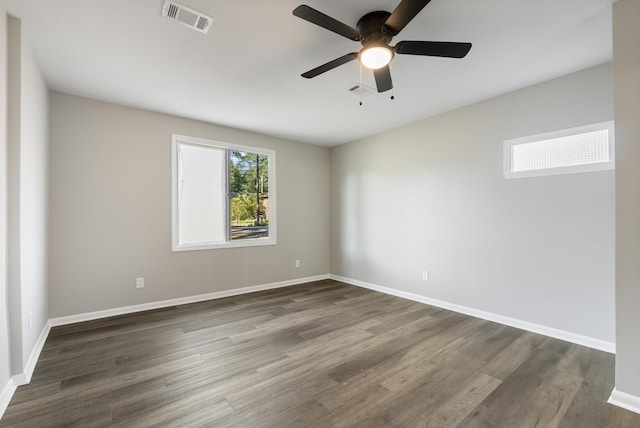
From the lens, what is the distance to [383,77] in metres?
2.22

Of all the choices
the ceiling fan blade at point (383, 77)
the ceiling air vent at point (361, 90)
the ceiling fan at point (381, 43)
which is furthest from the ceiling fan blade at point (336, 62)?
the ceiling air vent at point (361, 90)

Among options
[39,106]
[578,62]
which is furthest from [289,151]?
[578,62]

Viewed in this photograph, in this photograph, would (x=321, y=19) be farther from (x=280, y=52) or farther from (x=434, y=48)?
(x=280, y=52)

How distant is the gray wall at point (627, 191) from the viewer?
1803mm

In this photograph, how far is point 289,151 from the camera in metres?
5.09

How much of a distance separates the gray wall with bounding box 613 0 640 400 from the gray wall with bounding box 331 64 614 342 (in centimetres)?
91

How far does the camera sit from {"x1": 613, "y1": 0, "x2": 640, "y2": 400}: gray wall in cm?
180

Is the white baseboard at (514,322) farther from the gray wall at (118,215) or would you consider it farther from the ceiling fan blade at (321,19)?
the ceiling fan blade at (321,19)

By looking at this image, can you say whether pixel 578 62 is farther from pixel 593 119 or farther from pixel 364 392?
pixel 364 392

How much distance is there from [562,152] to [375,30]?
2344mm

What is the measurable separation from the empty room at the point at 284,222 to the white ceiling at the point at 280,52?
23 mm

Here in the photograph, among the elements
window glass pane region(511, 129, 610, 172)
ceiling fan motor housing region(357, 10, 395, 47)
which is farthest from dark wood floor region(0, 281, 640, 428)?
ceiling fan motor housing region(357, 10, 395, 47)

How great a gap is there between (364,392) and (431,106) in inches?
127

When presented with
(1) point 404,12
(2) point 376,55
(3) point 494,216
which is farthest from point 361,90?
(3) point 494,216
